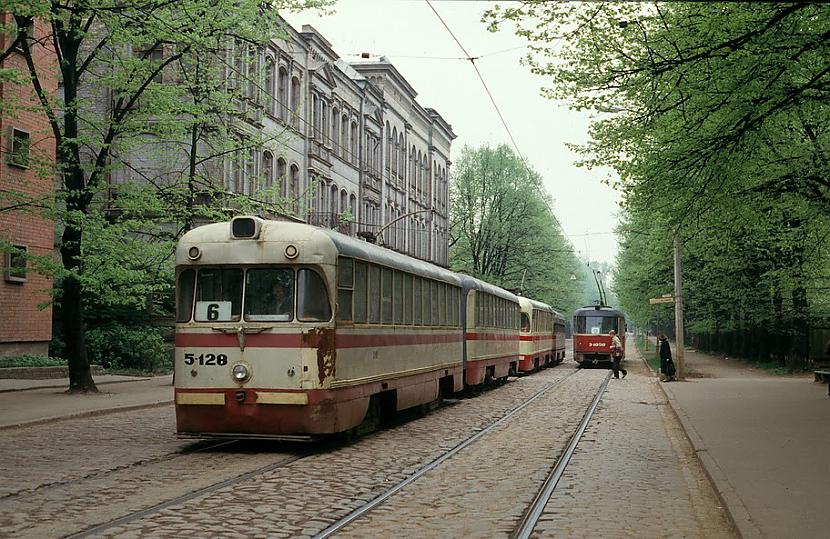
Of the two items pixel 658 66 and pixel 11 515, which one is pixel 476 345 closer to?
pixel 658 66

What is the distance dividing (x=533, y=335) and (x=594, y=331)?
8.47 meters

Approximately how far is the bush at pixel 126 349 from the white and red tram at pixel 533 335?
503 inches

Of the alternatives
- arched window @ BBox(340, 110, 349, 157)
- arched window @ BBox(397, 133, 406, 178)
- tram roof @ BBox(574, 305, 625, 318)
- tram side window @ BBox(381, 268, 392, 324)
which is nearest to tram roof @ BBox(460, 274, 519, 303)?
tram side window @ BBox(381, 268, 392, 324)

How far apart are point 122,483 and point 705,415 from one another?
12785 millimetres

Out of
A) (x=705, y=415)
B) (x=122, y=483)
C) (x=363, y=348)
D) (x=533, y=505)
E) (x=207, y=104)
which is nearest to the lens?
(x=533, y=505)

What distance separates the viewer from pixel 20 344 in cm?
3064

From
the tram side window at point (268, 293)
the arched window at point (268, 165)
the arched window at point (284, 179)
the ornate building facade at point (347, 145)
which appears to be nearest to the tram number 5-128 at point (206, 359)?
the tram side window at point (268, 293)

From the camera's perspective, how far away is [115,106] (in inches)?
925

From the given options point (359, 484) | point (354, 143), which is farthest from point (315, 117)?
point (359, 484)

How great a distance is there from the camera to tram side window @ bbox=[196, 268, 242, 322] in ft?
43.2

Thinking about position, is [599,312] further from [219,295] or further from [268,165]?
[219,295]

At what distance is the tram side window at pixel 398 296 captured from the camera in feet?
53.2

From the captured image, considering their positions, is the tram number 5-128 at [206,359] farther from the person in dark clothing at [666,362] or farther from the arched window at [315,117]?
the arched window at [315,117]

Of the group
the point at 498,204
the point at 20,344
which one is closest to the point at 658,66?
the point at 20,344
